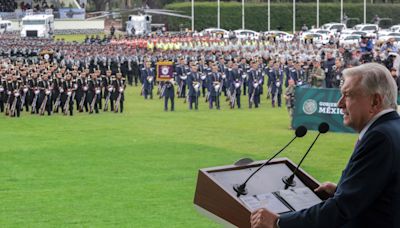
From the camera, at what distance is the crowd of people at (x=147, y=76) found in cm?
3094

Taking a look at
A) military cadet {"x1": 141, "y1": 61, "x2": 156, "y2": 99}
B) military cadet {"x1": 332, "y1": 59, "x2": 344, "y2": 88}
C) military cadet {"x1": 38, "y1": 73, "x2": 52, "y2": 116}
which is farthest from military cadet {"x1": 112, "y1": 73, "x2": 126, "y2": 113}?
military cadet {"x1": 332, "y1": 59, "x2": 344, "y2": 88}

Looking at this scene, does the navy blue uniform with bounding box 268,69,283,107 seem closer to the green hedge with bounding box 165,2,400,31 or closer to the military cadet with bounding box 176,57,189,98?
the military cadet with bounding box 176,57,189,98

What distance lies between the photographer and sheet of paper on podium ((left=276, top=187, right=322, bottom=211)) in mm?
4878

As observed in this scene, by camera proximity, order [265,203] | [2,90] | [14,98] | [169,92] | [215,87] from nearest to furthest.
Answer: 1. [265,203]
2. [14,98]
3. [2,90]
4. [169,92]
5. [215,87]

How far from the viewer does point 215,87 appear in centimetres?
3322

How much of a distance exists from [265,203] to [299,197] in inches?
9.7

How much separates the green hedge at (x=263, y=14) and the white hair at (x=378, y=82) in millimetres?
75485

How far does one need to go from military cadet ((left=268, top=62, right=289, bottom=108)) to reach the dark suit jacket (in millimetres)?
30363

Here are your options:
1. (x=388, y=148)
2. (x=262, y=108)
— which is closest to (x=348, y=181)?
(x=388, y=148)

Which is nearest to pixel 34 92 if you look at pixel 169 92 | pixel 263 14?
pixel 169 92

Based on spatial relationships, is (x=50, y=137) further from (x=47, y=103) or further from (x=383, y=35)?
(x=383, y=35)

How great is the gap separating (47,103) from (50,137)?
683cm

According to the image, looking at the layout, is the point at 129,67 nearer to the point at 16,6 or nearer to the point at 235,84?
the point at 235,84

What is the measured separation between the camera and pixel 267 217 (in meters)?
4.37
